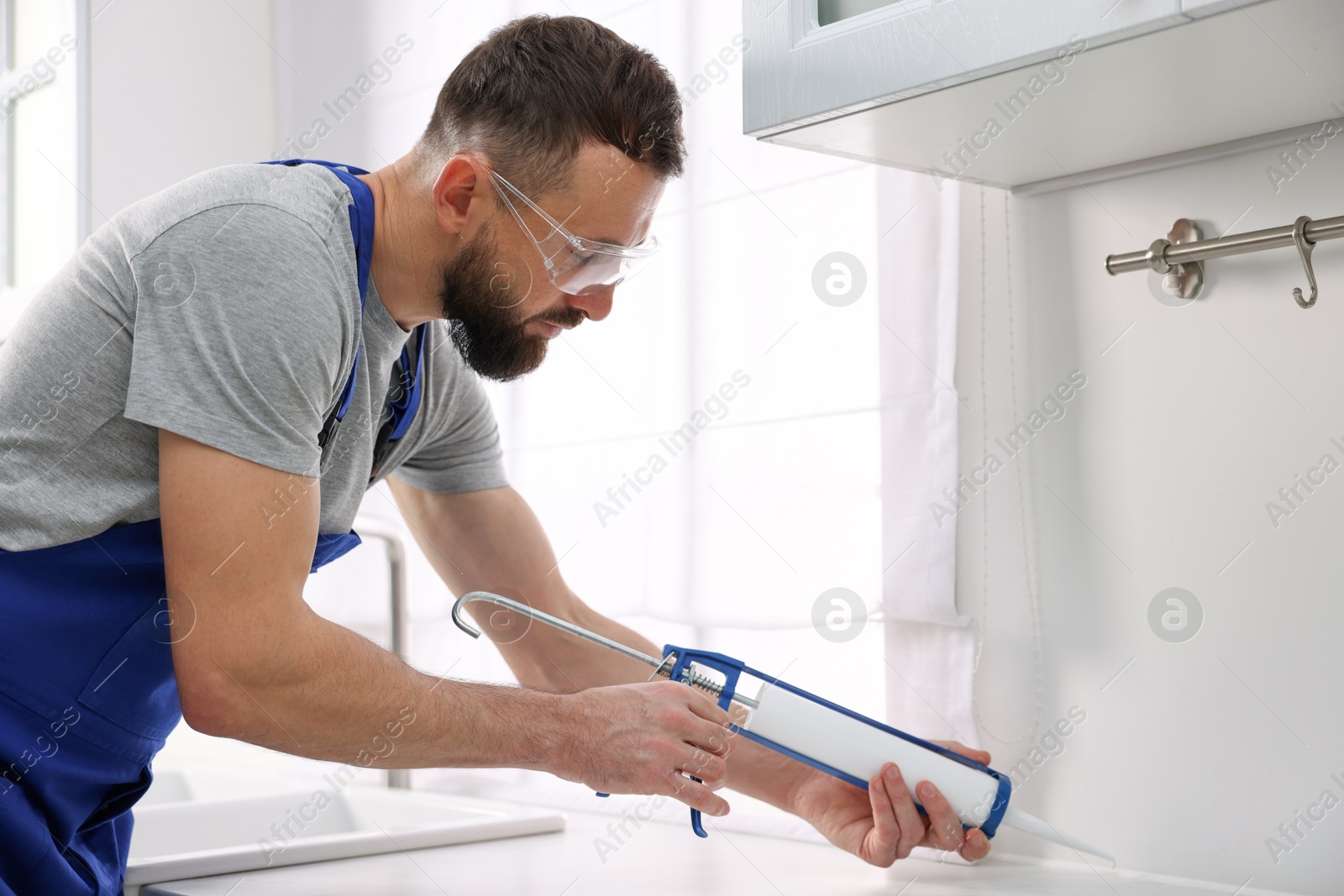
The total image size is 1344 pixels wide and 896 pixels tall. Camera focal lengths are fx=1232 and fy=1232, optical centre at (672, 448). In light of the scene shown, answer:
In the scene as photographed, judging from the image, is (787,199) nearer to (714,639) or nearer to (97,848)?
(714,639)

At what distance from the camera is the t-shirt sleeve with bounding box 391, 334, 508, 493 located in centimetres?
129

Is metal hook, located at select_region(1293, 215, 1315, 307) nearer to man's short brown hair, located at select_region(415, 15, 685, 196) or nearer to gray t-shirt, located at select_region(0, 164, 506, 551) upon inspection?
man's short brown hair, located at select_region(415, 15, 685, 196)

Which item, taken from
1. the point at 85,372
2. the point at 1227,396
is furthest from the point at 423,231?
the point at 1227,396

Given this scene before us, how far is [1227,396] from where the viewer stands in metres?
1.07

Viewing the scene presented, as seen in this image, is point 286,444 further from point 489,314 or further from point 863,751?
point 863,751

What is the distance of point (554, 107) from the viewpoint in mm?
1026

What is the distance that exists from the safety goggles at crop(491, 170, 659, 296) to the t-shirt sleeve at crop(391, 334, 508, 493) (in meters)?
0.26

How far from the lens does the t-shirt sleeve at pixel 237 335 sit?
0.85 m

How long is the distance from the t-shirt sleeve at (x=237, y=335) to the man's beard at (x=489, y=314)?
0.17 meters

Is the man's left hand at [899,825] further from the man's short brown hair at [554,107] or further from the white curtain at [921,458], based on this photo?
the man's short brown hair at [554,107]

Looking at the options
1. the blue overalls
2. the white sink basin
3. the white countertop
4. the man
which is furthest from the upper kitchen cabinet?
the white sink basin

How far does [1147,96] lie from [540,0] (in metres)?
1.05

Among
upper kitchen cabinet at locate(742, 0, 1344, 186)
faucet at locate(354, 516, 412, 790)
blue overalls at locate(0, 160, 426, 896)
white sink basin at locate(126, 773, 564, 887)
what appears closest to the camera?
upper kitchen cabinet at locate(742, 0, 1344, 186)

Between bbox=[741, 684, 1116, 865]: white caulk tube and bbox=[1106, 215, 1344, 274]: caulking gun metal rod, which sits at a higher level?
bbox=[1106, 215, 1344, 274]: caulking gun metal rod
